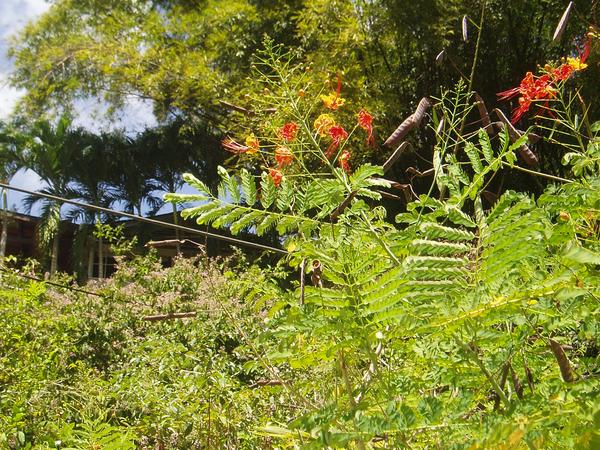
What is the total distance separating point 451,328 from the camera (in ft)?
1.95

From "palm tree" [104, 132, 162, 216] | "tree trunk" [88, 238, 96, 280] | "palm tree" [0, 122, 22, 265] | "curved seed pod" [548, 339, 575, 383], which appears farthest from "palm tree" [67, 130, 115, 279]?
"curved seed pod" [548, 339, 575, 383]

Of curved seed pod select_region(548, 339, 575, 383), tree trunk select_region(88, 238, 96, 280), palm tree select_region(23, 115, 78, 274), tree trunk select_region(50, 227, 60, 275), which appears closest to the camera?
curved seed pod select_region(548, 339, 575, 383)

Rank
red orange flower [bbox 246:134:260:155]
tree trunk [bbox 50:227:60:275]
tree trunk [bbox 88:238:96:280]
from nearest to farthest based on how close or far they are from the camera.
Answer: red orange flower [bbox 246:134:260:155]
tree trunk [bbox 88:238:96:280]
tree trunk [bbox 50:227:60:275]

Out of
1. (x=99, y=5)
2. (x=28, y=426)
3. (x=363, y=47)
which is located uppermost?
(x=99, y=5)

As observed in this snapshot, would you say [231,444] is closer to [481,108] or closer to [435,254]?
[481,108]

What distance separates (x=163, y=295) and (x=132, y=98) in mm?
7296

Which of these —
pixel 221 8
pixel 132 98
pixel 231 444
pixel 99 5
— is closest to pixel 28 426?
pixel 231 444

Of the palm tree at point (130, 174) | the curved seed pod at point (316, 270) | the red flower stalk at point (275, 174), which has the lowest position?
the curved seed pod at point (316, 270)

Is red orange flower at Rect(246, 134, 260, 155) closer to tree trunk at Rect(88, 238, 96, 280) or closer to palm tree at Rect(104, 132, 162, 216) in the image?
tree trunk at Rect(88, 238, 96, 280)

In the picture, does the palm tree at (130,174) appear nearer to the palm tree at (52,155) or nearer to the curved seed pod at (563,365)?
the palm tree at (52,155)

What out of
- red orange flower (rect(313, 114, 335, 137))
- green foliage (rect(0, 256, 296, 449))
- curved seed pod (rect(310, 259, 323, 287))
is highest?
red orange flower (rect(313, 114, 335, 137))

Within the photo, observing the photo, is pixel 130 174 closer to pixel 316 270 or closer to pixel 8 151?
pixel 8 151

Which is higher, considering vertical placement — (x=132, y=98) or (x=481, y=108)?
(x=132, y=98)

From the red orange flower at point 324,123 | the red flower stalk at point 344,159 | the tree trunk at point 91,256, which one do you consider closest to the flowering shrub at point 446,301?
the red flower stalk at point 344,159
